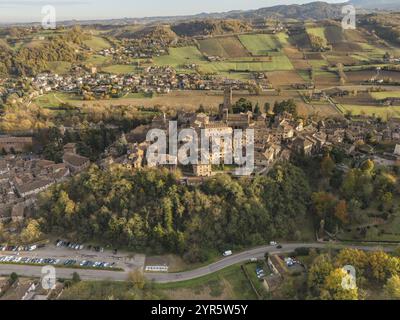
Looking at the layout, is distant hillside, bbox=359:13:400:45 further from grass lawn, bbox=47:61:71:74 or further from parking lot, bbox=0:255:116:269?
parking lot, bbox=0:255:116:269

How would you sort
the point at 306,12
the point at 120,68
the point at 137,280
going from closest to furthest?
the point at 137,280
the point at 120,68
the point at 306,12

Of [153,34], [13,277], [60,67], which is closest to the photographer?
[13,277]

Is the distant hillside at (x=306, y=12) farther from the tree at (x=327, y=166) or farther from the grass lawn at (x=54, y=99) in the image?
the tree at (x=327, y=166)

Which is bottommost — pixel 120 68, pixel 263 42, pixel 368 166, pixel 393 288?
pixel 393 288

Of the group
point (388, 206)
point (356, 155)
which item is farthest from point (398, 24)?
point (388, 206)

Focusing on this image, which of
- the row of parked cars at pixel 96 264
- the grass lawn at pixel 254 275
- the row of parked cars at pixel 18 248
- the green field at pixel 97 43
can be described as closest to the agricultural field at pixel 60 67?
the green field at pixel 97 43

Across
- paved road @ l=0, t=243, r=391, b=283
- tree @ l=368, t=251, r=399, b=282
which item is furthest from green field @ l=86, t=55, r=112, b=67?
tree @ l=368, t=251, r=399, b=282

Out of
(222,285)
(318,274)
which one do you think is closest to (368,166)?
(318,274)

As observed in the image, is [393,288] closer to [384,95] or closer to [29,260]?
[29,260]
